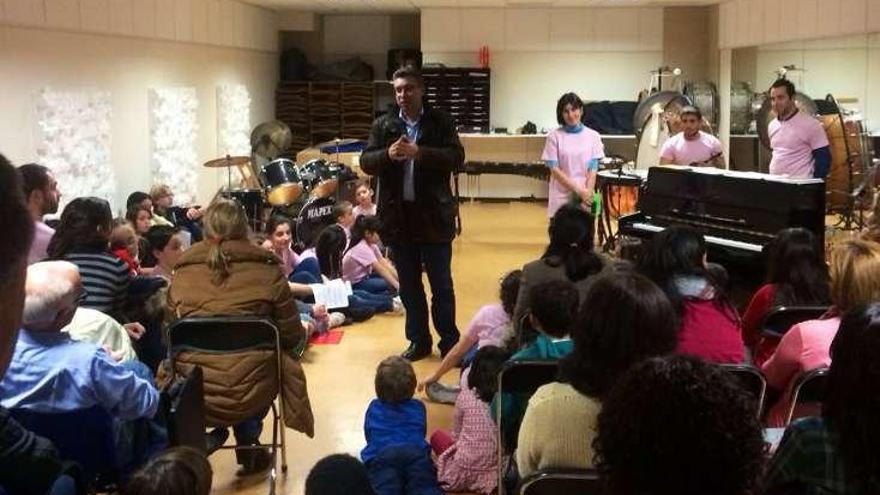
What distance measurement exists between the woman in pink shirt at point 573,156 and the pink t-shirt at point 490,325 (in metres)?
Result: 2.91

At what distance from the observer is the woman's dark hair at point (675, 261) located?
3365mm

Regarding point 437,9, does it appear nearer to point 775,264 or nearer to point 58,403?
point 775,264

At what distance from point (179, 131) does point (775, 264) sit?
7261mm

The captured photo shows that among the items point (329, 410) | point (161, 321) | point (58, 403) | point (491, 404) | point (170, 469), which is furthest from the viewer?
point (329, 410)

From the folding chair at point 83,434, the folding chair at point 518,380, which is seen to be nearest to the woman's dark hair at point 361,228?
the folding chair at point 518,380

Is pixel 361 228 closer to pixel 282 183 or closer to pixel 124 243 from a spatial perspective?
pixel 124 243

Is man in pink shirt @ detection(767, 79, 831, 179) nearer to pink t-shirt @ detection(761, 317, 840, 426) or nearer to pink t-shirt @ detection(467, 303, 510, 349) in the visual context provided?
pink t-shirt @ detection(467, 303, 510, 349)

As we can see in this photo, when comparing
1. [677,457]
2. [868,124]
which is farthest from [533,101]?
[677,457]

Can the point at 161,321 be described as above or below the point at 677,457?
below

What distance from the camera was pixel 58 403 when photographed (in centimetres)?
279

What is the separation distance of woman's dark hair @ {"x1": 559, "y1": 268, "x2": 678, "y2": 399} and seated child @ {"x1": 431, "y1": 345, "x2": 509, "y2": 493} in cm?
118

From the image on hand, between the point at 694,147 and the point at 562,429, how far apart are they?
16.5 ft

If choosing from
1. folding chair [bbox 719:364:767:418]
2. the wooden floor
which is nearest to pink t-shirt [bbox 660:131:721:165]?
the wooden floor

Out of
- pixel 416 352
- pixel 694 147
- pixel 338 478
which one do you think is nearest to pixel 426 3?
pixel 694 147
